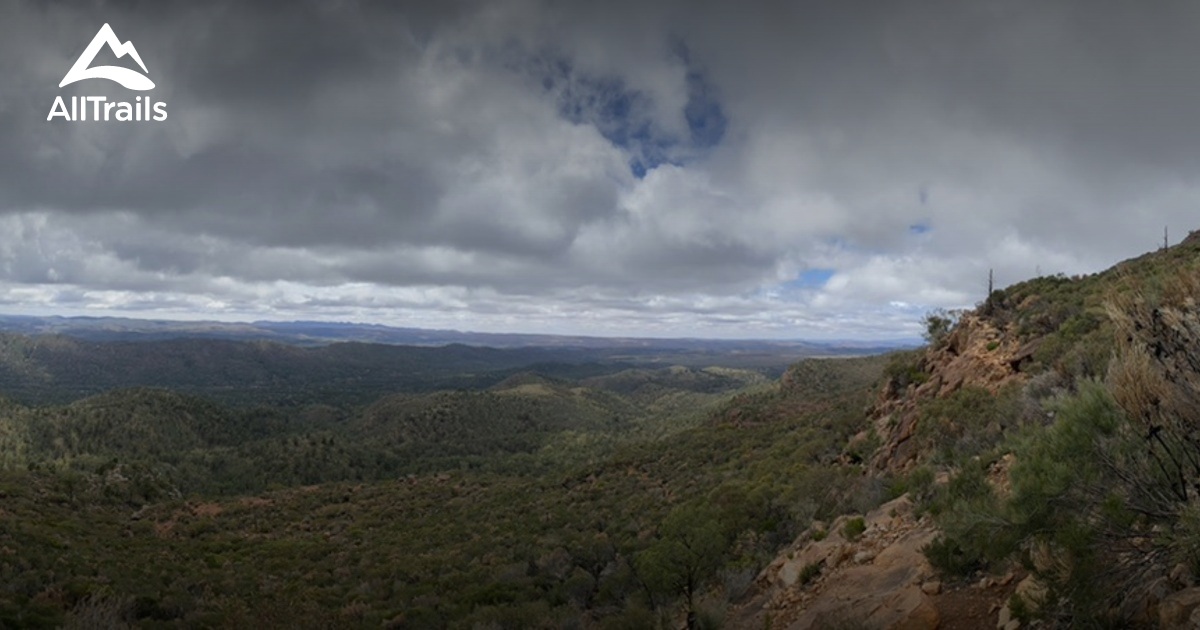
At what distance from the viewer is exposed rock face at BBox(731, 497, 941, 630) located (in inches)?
279

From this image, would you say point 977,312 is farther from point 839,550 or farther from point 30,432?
point 30,432

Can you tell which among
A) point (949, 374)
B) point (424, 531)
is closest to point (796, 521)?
point (949, 374)

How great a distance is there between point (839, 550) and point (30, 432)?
10492 cm

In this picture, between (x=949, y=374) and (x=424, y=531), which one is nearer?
(x=949, y=374)

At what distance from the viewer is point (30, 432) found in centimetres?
7700

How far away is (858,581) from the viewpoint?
8.80 m

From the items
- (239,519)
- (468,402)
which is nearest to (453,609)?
(239,519)

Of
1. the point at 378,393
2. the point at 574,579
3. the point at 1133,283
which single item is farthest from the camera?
the point at 378,393

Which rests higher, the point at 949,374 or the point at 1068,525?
→ the point at 949,374

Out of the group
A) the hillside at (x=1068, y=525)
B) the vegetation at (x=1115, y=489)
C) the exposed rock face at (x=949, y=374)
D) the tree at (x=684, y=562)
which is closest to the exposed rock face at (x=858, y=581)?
the hillside at (x=1068, y=525)

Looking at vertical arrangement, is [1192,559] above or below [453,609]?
above

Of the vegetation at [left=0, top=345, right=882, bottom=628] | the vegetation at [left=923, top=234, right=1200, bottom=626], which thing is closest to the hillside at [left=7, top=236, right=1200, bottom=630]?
the vegetation at [left=923, top=234, right=1200, bottom=626]

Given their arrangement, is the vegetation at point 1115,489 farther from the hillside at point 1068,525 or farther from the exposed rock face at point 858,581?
the exposed rock face at point 858,581

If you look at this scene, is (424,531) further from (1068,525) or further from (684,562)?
(1068,525)
